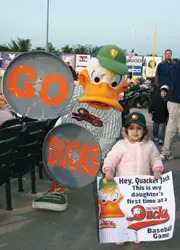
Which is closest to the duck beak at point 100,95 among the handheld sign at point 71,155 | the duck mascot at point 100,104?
the duck mascot at point 100,104

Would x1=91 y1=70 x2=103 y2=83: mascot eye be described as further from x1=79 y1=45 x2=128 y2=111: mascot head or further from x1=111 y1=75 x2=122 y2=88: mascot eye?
x1=111 y1=75 x2=122 y2=88: mascot eye

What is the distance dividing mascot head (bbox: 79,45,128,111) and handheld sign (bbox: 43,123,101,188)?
0.34 meters

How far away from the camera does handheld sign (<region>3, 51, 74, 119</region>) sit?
3451 millimetres

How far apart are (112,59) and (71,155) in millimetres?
1049

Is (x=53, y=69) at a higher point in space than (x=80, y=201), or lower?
higher

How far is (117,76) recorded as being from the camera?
3.71 metres

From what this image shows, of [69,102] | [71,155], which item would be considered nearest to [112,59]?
[69,102]

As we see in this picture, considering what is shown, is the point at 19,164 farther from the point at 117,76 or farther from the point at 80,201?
the point at 117,76

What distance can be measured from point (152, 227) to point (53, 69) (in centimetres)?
169

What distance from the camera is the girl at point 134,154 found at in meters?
3.12

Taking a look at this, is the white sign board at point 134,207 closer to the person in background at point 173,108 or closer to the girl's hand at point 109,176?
the girl's hand at point 109,176

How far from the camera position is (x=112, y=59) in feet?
12.1

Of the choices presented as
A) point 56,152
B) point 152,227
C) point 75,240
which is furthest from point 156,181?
point 56,152

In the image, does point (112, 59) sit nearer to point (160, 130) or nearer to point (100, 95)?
point (100, 95)
